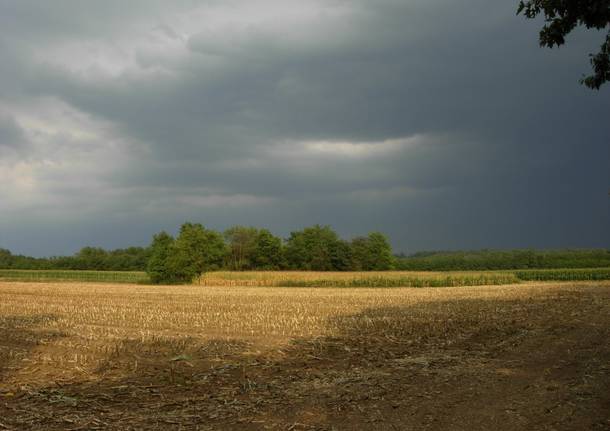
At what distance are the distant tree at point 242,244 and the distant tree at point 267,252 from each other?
685mm

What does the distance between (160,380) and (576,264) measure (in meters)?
93.3

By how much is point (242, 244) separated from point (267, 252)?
5185mm

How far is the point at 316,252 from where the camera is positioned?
336 ft

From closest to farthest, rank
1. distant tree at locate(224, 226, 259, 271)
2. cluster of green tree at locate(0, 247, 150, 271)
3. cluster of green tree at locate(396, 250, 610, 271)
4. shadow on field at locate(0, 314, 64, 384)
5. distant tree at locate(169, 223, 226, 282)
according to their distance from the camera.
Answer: shadow on field at locate(0, 314, 64, 384), distant tree at locate(169, 223, 226, 282), cluster of green tree at locate(396, 250, 610, 271), distant tree at locate(224, 226, 259, 271), cluster of green tree at locate(0, 247, 150, 271)

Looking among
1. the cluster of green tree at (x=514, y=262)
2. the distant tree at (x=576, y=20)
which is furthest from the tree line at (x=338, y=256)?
the distant tree at (x=576, y=20)

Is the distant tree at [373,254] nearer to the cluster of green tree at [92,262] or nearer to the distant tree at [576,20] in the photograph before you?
the cluster of green tree at [92,262]

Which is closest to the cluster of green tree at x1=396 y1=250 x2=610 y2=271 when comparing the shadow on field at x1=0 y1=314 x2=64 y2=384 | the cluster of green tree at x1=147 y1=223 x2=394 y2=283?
the cluster of green tree at x1=147 y1=223 x2=394 y2=283

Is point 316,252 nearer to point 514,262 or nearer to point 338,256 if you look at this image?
point 338,256

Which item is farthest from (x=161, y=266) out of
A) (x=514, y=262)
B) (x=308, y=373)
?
(x=514, y=262)

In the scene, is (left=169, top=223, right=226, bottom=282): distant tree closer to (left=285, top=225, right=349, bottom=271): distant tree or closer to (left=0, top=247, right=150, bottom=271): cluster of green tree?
(left=285, top=225, right=349, bottom=271): distant tree

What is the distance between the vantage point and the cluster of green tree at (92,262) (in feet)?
409

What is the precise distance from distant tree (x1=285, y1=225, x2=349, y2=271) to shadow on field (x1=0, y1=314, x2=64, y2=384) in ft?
265

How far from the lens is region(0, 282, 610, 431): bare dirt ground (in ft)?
25.1

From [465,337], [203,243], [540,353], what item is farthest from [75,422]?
[203,243]
